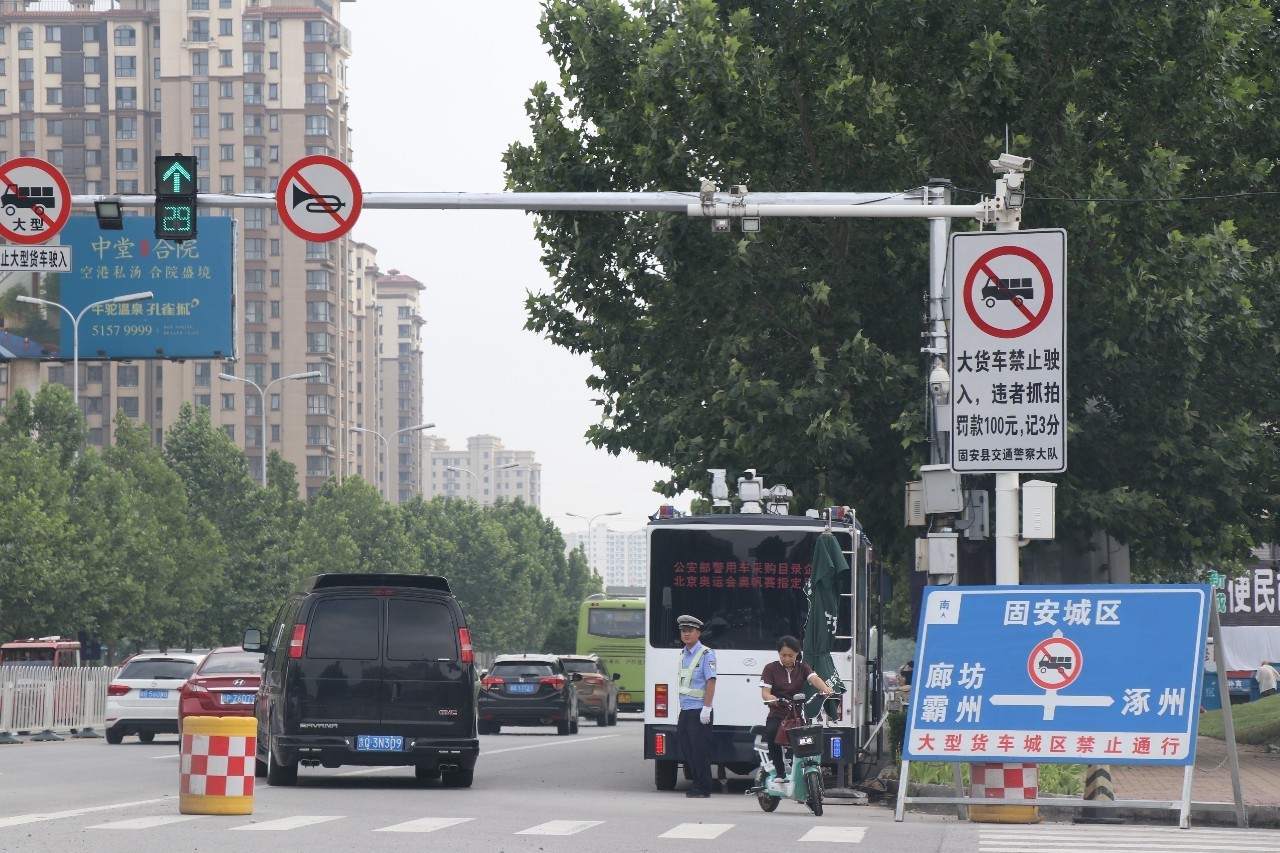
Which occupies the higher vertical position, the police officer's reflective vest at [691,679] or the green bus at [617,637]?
the police officer's reflective vest at [691,679]

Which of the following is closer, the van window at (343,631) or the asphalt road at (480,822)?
the asphalt road at (480,822)

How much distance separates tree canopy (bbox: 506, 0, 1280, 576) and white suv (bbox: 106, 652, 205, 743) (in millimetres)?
10834

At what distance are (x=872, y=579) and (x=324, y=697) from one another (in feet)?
24.5

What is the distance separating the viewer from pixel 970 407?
1625 centimetres

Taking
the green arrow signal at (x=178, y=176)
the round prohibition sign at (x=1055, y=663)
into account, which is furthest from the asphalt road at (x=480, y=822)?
the green arrow signal at (x=178, y=176)

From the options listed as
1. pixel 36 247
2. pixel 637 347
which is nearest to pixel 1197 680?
pixel 36 247

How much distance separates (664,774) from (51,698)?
65.4ft

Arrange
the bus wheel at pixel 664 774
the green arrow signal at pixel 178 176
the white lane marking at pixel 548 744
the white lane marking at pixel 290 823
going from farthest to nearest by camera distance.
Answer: the white lane marking at pixel 548 744
the bus wheel at pixel 664 774
the green arrow signal at pixel 178 176
the white lane marking at pixel 290 823

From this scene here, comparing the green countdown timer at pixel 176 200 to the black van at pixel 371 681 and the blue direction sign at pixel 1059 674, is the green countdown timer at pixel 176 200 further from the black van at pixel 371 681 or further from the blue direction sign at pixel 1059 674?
the blue direction sign at pixel 1059 674

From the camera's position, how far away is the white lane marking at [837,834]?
551 inches

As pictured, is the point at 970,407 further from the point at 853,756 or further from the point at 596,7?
the point at 596,7

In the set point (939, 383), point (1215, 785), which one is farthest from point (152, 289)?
point (1215, 785)

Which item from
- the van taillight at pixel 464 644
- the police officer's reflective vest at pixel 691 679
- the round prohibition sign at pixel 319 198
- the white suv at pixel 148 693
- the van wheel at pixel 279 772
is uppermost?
the round prohibition sign at pixel 319 198

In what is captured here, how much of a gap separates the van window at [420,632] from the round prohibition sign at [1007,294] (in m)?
6.28
